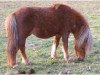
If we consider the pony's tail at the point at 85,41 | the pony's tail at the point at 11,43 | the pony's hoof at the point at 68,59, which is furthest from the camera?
the pony's tail at the point at 85,41

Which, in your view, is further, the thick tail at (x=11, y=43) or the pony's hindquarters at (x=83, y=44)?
the pony's hindquarters at (x=83, y=44)

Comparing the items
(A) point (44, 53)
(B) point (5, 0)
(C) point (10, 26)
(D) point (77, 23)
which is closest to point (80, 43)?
(D) point (77, 23)

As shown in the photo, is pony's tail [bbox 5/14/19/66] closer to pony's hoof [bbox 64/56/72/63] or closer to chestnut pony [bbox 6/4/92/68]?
chestnut pony [bbox 6/4/92/68]

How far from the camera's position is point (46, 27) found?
395 inches

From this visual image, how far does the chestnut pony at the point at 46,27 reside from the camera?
937cm

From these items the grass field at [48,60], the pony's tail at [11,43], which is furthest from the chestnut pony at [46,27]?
the grass field at [48,60]

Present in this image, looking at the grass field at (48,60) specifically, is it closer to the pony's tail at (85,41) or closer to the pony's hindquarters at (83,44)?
the pony's hindquarters at (83,44)

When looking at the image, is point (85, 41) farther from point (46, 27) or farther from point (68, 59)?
point (46, 27)

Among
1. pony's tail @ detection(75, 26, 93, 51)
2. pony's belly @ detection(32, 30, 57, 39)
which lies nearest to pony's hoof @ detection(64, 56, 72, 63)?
pony's tail @ detection(75, 26, 93, 51)

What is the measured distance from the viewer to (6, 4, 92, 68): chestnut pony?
9367mm

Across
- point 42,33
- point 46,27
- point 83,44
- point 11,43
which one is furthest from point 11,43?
point 83,44

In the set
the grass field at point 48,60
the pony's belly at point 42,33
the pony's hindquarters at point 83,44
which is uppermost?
the pony's belly at point 42,33

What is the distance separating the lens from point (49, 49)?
1166 cm

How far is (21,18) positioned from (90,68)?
7.31 feet
